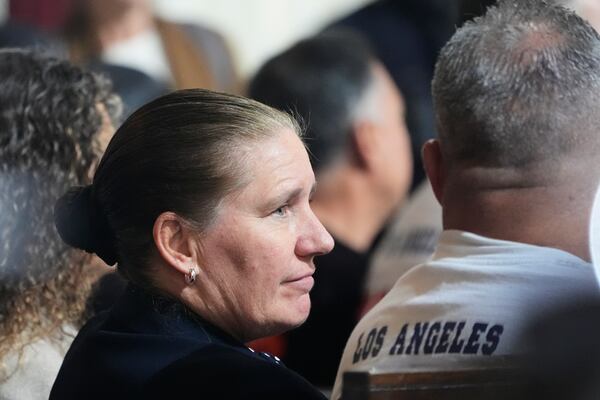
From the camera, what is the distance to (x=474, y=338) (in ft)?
7.11

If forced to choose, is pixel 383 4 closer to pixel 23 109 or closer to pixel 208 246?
pixel 23 109

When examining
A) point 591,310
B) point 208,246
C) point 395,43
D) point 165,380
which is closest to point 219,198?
point 208,246

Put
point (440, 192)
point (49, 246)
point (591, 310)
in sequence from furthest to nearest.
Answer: point (49, 246), point (440, 192), point (591, 310)

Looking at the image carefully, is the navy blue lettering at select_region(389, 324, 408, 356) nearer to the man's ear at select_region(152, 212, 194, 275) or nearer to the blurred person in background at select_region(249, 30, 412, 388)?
the man's ear at select_region(152, 212, 194, 275)

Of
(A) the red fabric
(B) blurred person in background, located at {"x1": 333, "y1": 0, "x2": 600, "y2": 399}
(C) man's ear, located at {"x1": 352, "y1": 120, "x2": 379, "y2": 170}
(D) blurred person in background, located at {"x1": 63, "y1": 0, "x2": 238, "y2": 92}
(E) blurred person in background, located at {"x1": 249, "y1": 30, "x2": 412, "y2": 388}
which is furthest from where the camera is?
(A) the red fabric

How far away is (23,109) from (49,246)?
0.93 feet

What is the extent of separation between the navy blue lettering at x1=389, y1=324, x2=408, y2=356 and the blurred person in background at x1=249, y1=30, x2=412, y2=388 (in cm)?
156

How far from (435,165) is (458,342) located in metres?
0.45

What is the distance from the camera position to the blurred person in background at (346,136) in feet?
13.2

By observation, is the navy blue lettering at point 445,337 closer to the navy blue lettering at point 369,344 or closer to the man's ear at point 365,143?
the navy blue lettering at point 369,344

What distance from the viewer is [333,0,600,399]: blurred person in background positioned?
2.24 meters

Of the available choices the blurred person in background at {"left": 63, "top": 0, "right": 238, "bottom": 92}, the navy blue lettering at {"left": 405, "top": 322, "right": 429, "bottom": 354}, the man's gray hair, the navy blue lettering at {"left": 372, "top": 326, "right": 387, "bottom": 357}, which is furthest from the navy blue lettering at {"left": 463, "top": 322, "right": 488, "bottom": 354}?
the blurred person in background at {"left": 63, "top": 0, "right": 238, "bottom": 92}

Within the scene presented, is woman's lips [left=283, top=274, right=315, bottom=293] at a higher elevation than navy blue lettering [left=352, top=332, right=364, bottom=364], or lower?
higher

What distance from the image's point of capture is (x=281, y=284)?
7.27 feet
